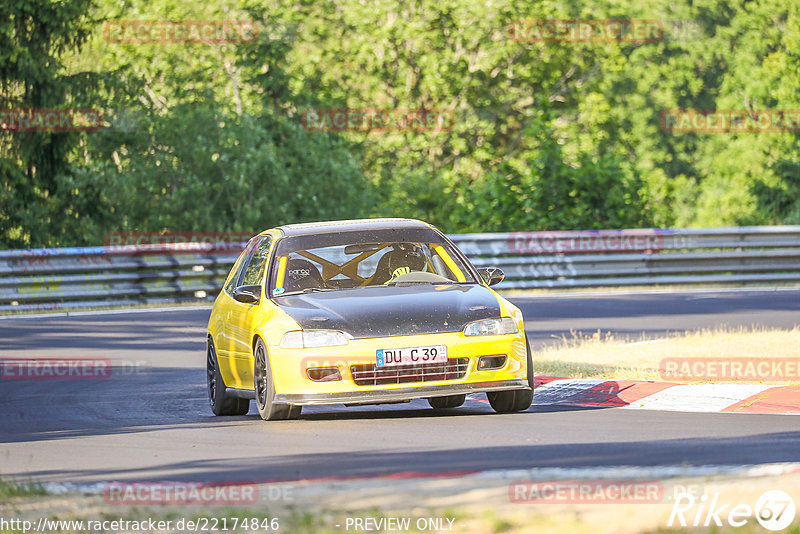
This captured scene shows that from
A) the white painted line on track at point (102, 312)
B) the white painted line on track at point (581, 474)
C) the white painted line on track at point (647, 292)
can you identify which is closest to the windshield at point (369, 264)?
the white painted line on track at point (581, 474)

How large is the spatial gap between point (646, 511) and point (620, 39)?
44287 mm

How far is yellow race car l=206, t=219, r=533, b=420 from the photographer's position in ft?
32.8

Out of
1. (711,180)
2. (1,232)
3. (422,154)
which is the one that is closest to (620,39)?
(422,154)

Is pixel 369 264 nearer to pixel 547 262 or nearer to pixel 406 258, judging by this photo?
pixel 406 258

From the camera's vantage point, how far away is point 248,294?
11.0 metres

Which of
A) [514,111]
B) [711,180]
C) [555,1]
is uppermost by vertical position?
[555,1]

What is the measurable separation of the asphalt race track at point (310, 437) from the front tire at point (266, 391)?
0.11 metres

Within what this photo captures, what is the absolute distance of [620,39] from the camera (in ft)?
161

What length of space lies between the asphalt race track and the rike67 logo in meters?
1.49

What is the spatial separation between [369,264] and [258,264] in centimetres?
90

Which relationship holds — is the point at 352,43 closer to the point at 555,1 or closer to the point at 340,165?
the point at 555,1

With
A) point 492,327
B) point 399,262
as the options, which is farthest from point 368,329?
point 399,262

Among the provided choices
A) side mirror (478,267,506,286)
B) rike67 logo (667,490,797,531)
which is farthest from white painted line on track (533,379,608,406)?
rike67 logo (667,490,797,531)

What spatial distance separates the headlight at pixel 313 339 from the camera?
33.0 ft
